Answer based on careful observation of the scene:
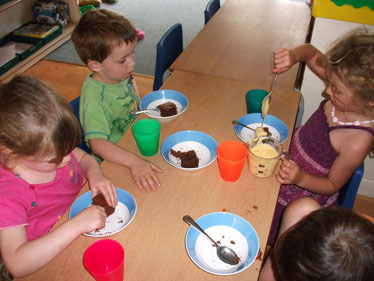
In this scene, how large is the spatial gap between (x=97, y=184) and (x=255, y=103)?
804 millimetres

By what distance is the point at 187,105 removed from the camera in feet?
4.96

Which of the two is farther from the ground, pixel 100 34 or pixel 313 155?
pixel 100 34

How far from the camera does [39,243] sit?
0.90m

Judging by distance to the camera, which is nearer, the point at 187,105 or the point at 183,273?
the point at 183,273

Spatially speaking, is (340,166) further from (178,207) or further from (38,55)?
(38,55)

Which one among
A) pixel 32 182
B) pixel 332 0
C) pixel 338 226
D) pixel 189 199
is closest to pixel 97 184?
pixel 32 182

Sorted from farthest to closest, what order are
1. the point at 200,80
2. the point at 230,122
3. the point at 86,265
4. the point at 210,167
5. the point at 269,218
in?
the point at 200,80, the point at 230,122, the point at 210,167, the point at 269,218, the point at 86,265

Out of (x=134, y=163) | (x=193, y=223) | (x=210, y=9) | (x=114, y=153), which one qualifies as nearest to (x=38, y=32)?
(x=210, y=9)

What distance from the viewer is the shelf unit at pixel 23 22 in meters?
3.13

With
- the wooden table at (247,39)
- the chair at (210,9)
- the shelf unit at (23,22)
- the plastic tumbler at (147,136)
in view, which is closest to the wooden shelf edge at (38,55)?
the shelf unit at (23,22)

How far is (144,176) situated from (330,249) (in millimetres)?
680

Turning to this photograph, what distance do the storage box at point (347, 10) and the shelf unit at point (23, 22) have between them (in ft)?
9.41

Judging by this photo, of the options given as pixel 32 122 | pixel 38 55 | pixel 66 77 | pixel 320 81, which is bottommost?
pixel 66 77

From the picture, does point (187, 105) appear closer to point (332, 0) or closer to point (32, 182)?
point (32, 182)
